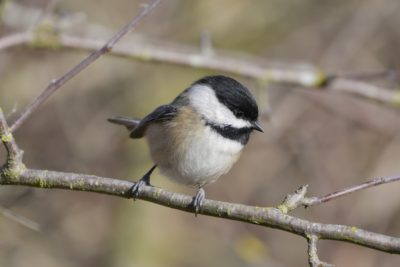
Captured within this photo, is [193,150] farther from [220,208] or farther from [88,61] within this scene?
[88,61]

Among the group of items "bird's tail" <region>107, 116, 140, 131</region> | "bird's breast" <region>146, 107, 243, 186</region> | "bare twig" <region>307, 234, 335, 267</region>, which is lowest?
"bare twig" <region>307, 234, 335, 267</region>

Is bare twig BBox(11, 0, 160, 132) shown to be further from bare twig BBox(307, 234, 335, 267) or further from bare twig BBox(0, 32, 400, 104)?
bare twig BBox(0, 32, 400, 104)

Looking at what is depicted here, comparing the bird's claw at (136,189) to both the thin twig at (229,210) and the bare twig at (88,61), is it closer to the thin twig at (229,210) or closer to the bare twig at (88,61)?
the thin twig at (229,210)

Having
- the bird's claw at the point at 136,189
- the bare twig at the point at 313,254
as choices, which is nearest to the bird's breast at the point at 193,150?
the bird's claw at the point at 136,189

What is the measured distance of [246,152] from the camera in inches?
253

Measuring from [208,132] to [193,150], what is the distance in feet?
0.42

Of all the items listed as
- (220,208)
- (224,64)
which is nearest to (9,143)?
(220,208)

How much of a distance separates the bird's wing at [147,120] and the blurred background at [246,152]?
5.58 ft

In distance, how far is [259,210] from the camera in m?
2.29

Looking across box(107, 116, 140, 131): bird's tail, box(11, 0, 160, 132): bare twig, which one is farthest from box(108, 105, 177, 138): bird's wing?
box(11, 0, 160, 132): bare twig

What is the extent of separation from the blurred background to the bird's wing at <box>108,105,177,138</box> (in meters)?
1.70

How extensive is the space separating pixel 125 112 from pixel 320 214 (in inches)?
86.4

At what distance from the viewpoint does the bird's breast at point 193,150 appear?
3289 mm

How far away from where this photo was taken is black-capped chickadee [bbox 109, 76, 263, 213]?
10.8 feet
